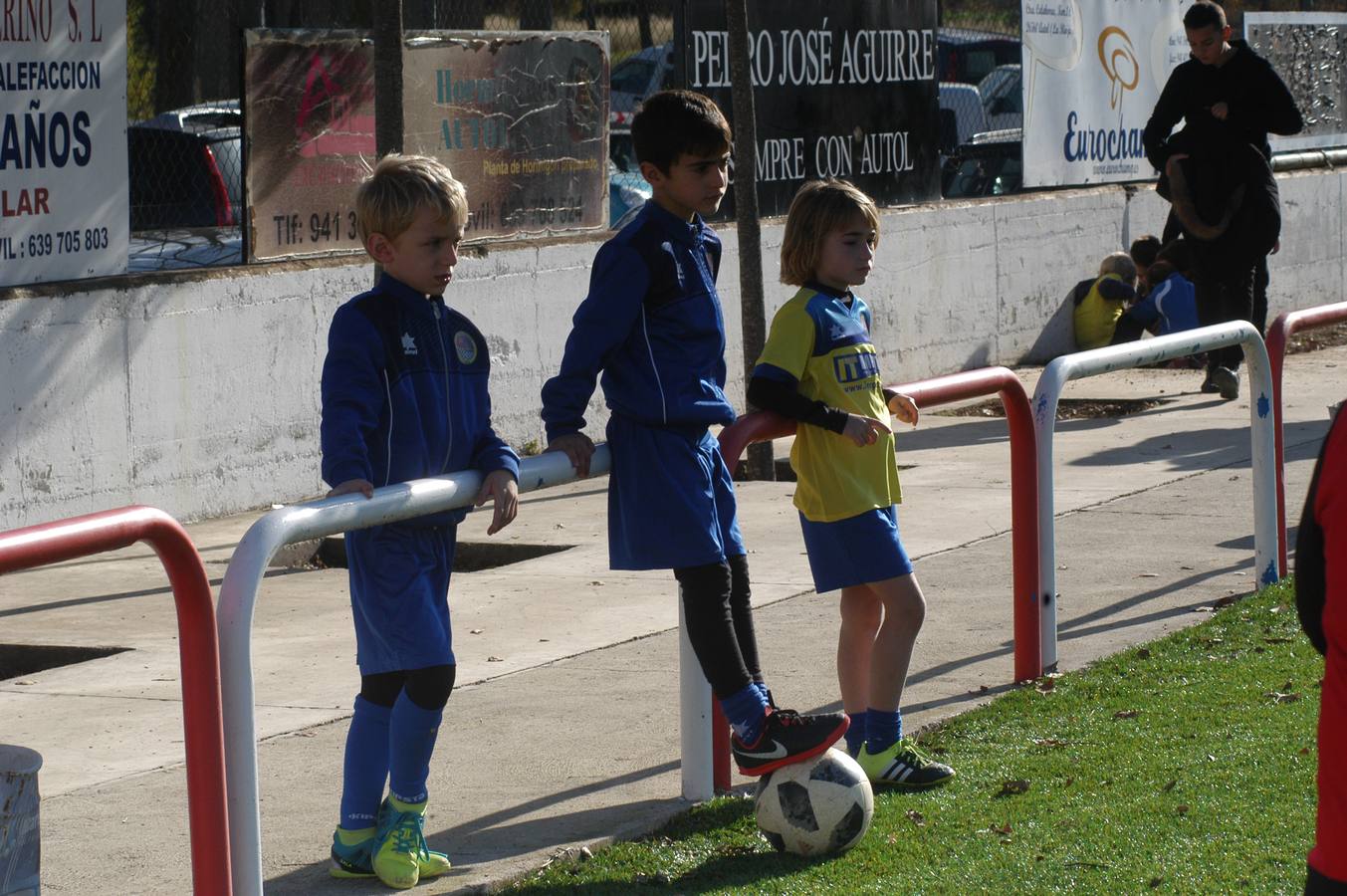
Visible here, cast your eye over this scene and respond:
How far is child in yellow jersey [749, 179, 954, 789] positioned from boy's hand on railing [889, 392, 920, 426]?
0.05 m

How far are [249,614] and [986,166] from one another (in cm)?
1189

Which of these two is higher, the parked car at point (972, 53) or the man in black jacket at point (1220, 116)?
the parked car at point (972, 53)

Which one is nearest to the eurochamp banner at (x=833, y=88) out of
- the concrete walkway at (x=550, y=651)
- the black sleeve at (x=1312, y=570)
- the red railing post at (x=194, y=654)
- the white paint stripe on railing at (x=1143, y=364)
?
the concrete walkway at (x=550, y=651)

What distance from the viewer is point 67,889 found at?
4.46 metres

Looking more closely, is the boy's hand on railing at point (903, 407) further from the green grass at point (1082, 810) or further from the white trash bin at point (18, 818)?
the white trash bin at point (18, 818)

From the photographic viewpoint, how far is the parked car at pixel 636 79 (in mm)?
12031

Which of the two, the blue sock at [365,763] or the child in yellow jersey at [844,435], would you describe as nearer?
the blue sock at [365,763]

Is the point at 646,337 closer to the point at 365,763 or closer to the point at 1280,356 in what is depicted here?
the point at 365,763

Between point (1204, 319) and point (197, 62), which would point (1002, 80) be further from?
point (197, 62)

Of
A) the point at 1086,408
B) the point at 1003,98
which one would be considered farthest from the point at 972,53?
the point at 1086,408

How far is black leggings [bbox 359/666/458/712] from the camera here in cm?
430

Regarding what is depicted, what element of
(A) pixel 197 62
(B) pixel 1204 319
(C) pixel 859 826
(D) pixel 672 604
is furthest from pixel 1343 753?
(B) pixel 1204 319

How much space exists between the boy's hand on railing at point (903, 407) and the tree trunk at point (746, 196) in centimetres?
519

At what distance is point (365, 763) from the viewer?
439cm
